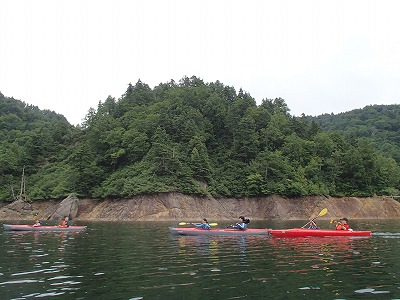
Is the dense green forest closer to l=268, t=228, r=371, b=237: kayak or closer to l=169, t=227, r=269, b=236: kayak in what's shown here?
l=169, t=227, r=269, b=236: kayak

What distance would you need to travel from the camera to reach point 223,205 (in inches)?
3051

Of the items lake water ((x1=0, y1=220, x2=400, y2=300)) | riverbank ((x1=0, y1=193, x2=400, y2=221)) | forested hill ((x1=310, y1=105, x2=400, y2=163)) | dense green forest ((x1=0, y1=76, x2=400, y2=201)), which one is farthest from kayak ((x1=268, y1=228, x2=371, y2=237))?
forested hill ((x1=310, y1=105, x2=400, y2=163))

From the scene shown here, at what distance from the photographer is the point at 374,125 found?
155 metres

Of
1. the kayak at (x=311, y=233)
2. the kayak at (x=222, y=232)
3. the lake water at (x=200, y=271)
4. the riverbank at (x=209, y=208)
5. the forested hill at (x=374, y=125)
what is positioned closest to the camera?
the lake water at (x=200, y=271)

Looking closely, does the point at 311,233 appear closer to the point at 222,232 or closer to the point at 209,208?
the point at 222,232

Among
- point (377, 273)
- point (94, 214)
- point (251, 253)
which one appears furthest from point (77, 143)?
point (377, 273)

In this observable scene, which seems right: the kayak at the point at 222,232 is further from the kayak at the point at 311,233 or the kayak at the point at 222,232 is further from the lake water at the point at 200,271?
the lake water at the point at 200,271

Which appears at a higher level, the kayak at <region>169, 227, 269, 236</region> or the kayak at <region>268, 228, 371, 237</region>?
the kayak at <region>169, 227, 269, 236</region>

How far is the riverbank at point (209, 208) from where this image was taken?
228ft

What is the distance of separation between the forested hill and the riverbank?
28.0m

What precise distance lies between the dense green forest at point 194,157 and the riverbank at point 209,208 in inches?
63.0

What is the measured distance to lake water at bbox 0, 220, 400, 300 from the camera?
510 inches

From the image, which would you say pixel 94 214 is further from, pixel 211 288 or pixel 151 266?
pixel 211 288

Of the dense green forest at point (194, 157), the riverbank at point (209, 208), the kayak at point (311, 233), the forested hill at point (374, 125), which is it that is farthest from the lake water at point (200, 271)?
the forested hill at point (374, 125)
